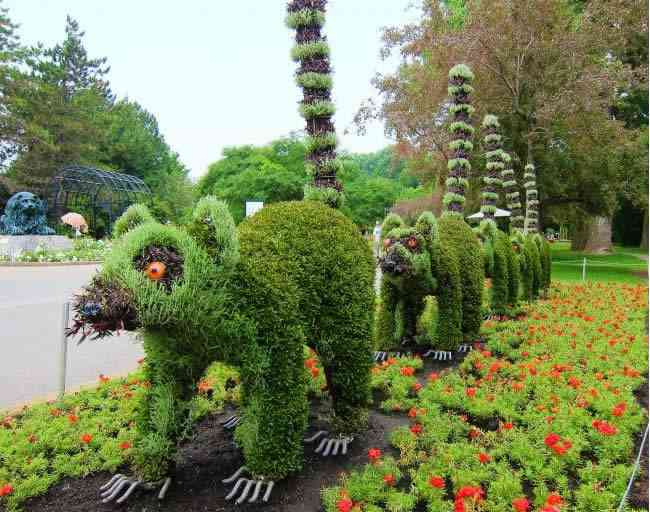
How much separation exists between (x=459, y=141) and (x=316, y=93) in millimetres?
4481

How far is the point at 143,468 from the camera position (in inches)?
132

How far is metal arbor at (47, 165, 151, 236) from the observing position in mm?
29906

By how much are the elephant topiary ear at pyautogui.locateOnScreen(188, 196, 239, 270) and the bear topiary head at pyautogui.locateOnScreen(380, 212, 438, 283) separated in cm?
340

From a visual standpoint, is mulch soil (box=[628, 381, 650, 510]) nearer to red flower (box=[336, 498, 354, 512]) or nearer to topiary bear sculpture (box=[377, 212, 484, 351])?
red flower (box=[336, 498, 354, 512])

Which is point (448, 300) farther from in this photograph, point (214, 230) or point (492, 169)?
point (492, 169)

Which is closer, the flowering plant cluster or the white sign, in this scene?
the flowering plant cluster

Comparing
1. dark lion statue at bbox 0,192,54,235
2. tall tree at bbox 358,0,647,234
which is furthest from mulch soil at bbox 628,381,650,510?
dark lion statue at bbox 0,192,54,235

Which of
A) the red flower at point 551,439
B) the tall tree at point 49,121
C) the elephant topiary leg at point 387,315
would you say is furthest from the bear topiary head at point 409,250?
the tall tree at point 49,121

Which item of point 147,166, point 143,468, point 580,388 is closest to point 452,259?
point 580,388

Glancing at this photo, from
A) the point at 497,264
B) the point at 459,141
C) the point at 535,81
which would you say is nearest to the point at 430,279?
the point at 497,264

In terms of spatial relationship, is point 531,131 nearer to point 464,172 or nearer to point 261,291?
point 464,172

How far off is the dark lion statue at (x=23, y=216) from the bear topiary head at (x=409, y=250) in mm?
22178

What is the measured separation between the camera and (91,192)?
32969 millimetres

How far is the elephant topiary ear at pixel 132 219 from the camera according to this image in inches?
121
